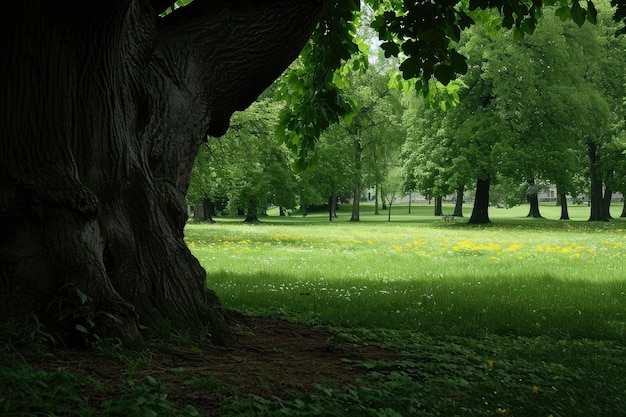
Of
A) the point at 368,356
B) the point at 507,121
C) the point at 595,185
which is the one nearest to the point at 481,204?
the point at 507,121

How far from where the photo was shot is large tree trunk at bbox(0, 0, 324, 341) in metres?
3.56

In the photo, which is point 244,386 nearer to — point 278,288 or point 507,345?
point 507,345

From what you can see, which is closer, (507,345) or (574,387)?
(574,387)

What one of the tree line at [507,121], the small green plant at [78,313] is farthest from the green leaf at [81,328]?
the tree line at [507,121]

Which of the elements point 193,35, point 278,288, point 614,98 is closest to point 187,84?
→ point 193,35

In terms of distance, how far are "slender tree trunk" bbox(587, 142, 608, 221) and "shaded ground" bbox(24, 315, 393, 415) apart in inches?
1461

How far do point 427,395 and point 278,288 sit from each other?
5023mm

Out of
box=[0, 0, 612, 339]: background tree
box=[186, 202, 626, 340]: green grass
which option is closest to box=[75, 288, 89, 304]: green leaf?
box=[0, 0, 612, 339]: background tree

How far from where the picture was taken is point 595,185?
37.4m

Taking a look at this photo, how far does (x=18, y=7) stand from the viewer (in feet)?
12.0

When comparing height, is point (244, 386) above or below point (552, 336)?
above

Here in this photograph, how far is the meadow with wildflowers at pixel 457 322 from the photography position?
11.4ft

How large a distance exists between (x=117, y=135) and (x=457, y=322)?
421 cm

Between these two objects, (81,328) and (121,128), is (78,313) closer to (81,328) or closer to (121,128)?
A: (81,328)
